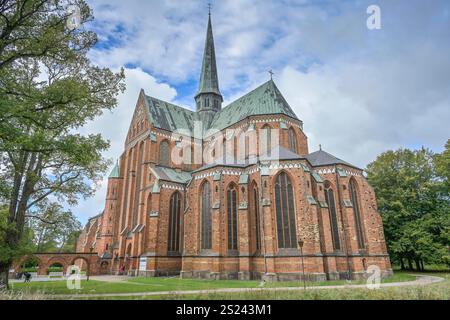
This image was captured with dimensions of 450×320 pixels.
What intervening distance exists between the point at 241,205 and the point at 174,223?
8827 millimetres

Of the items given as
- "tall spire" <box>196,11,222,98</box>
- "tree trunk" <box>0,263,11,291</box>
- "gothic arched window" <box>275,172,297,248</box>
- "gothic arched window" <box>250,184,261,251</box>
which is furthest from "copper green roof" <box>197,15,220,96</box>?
"tree trunk" <box>0,263,11,291</box>

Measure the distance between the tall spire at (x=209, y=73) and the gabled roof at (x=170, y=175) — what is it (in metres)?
15.4

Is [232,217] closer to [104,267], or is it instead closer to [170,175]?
[170,175]

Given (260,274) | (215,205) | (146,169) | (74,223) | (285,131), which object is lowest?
(260,274)

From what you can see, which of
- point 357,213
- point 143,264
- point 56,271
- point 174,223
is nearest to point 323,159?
point 357,213

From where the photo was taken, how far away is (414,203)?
3041cm

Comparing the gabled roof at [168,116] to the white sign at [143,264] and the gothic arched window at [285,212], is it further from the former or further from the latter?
the gothic arched window at [285,212]

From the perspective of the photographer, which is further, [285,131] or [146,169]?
[146,169]

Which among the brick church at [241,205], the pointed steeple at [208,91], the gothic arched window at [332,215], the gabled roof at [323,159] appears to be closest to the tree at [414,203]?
the brick church at [241,205]

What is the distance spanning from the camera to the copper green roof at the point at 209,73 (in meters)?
42.7
